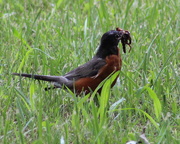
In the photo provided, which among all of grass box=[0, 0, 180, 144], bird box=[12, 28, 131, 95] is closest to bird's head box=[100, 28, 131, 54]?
bird box=[12, 28, 131, 95]

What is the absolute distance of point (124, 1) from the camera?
751 cm

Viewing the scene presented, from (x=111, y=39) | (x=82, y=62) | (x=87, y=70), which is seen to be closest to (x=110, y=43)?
(x=111, y=39)

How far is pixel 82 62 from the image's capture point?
5.48 m

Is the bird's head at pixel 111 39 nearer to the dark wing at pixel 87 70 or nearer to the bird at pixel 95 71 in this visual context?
the bird at pixel 95 71

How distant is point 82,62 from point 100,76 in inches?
33.4

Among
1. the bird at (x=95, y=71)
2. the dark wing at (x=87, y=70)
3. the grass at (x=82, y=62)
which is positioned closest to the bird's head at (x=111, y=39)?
the bird at (x=95, y=71)

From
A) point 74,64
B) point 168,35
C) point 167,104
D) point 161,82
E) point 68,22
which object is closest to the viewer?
point 167,104

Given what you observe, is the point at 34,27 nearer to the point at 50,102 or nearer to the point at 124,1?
the point at 124,1

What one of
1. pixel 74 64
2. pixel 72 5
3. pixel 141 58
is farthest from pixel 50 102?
pixel 72 5

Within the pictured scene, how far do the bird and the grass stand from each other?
0.36 ft

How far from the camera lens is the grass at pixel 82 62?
12.4 feet

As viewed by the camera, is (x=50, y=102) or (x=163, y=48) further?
(x=163, y=48)

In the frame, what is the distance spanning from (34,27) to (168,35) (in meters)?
1.70

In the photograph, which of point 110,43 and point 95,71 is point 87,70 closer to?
point 95,71
